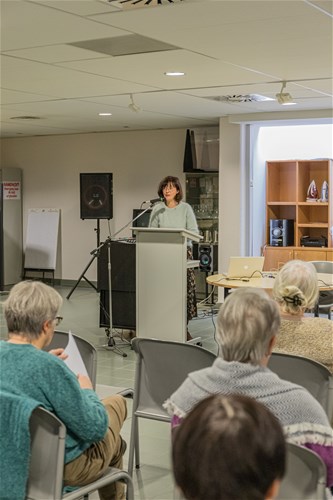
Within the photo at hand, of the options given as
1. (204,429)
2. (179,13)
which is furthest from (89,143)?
(204,429)

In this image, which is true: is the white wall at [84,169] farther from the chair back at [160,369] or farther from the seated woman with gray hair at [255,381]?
the seated woman with gray hair at [255,381]

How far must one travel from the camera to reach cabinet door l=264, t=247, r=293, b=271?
32.1ft

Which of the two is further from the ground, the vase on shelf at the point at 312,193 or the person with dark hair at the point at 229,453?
the vase on shelf at the point at 312,193

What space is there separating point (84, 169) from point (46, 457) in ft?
32.1

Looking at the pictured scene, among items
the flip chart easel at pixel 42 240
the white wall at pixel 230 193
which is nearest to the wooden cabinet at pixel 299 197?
the white wall at pixel 230 193

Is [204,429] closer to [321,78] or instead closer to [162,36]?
[162,36]

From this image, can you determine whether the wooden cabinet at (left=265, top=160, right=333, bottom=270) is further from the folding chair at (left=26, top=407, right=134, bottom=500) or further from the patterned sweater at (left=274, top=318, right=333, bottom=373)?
the folding chair at (left=26, top=407, right=134, bottom=500)

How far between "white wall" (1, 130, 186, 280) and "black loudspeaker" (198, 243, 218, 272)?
142 cm

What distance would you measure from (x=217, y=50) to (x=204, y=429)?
4199mm

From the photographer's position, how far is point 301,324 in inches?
134

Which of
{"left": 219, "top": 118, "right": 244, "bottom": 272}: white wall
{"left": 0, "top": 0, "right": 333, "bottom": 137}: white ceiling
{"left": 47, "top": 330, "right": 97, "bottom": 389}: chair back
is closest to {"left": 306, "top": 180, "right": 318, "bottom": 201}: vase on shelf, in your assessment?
{"left": 219, "top": 118, "right": 244, "bottom": 272}: white wall

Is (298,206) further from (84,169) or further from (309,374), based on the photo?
(309,374)

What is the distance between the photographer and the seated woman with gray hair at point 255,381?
7.20ft

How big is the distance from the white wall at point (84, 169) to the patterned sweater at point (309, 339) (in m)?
7.80
